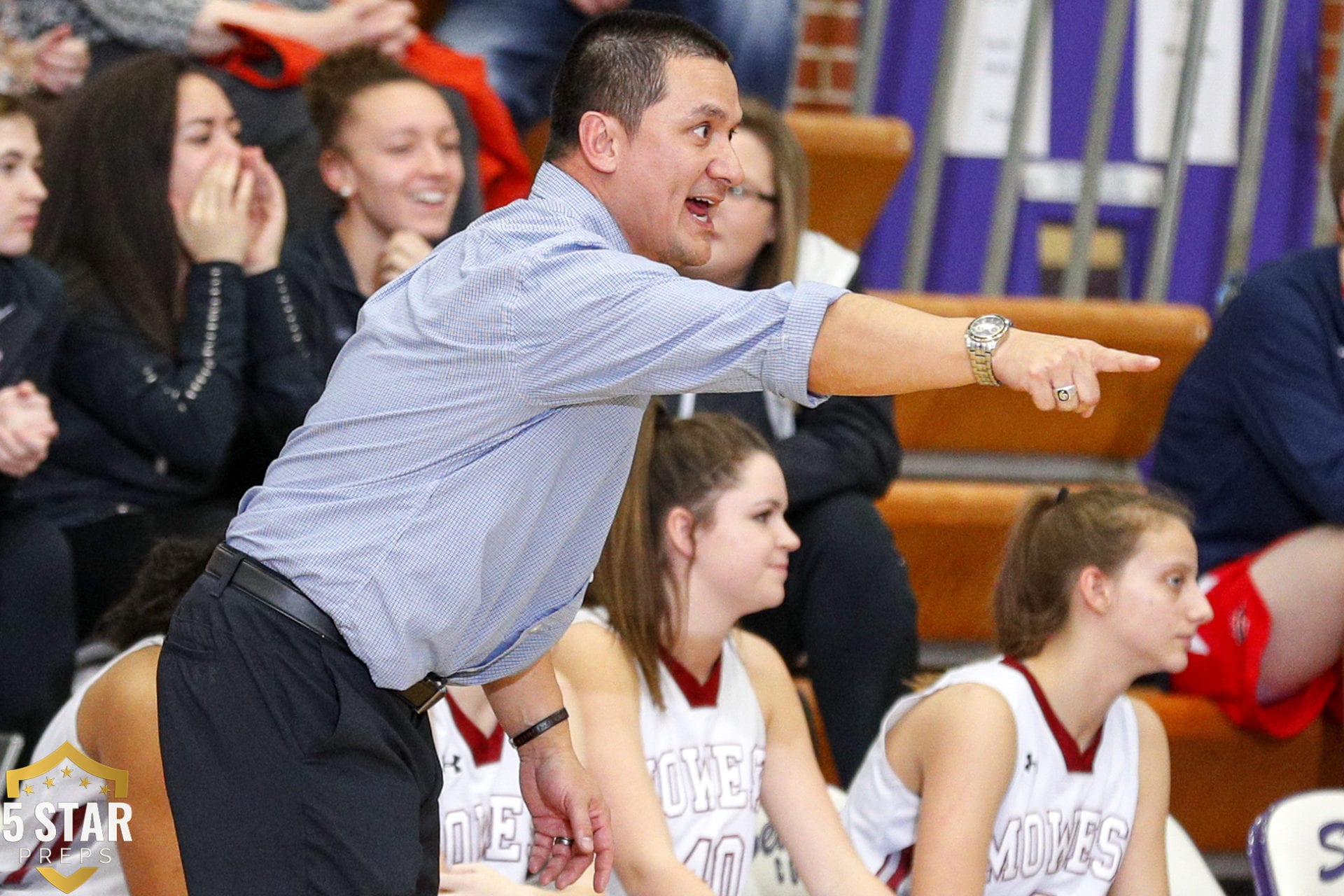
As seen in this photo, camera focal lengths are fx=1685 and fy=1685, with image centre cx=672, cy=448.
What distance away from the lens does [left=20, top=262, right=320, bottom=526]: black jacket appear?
2502mm

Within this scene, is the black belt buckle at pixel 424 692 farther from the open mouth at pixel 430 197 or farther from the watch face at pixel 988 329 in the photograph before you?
the open mouth at pixel 430 197

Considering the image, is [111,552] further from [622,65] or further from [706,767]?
[622,65]

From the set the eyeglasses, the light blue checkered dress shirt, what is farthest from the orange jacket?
the light blue checkered dress shirt

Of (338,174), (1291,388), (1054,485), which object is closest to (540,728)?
(338,174)

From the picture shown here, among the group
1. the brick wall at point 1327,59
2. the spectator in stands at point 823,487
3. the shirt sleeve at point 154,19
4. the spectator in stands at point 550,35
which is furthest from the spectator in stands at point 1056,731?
the brick wall at point 1327,59

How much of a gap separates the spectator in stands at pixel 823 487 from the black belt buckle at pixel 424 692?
3.83ft

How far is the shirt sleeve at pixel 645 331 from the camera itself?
1.22 meters

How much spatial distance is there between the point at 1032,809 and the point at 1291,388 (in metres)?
0.97

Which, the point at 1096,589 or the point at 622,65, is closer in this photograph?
the point at 622,65

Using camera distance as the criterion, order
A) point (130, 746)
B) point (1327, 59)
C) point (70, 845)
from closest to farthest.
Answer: point (130, 746)
point (70, 845)
point (1327, 59)

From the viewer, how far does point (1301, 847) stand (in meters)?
2.13

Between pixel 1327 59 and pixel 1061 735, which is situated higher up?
pixel 1327 59

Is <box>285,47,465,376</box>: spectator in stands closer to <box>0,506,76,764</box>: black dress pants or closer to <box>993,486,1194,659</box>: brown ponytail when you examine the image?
<box>0,506,76,764</box>: black dress pants

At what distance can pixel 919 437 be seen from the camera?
3.45 meters
